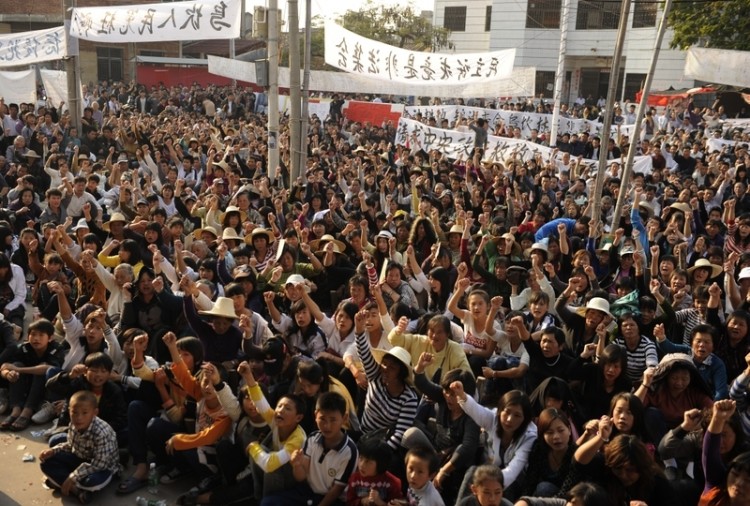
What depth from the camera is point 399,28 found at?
42.5m

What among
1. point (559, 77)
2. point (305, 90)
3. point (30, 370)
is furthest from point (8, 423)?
point (559, 77)

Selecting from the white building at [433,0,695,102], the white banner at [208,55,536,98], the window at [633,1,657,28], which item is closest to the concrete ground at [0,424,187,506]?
the white banner at [208,55,536,98]

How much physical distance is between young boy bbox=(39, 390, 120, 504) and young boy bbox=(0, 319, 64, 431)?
102cm

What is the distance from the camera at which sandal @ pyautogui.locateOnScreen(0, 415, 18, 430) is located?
5.80 m

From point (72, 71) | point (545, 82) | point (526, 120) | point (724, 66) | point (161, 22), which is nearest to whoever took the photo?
point (724, 66)

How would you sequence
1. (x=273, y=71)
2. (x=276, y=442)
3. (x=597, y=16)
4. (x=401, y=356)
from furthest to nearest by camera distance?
(x=597, y=16) → (x=273, y=71) → (x=401, y=356) → (x=276, y=442)

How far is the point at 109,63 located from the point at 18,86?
66.1ft

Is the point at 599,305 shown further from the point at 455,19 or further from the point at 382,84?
the point at 455,19

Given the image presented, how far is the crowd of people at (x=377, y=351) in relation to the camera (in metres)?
4.32

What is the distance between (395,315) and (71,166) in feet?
26.8

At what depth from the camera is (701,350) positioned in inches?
202

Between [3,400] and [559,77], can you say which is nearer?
[3,400]

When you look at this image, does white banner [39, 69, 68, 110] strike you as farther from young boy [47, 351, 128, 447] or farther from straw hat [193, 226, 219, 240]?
young boy [47, 351, 128, 447]

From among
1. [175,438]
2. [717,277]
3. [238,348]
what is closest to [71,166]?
[238,348]
